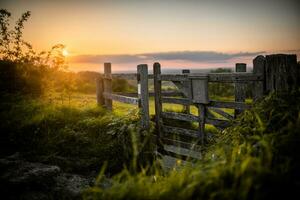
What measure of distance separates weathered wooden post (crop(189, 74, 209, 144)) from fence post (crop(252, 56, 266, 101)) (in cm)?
115

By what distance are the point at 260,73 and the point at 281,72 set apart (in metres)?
0.44

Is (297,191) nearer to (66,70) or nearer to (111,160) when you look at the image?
(111,160)

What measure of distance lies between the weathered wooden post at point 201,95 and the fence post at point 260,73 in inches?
45.4

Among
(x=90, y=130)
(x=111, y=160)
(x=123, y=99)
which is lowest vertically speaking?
(x=111, y=160)

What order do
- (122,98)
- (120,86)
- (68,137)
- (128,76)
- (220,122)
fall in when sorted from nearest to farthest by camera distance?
(220,122)
(68,137)
(128,76)
(122,98)
(120,86)

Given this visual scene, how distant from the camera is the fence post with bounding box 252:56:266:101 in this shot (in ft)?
18.7

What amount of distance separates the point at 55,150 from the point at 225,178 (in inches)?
218

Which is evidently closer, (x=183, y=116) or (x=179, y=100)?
(x=183, y=116)

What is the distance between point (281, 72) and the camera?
212 inches

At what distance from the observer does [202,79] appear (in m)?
6.76

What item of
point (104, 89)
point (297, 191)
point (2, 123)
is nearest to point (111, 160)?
point (2, 123)

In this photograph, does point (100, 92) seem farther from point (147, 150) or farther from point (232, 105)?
point (232, 105)

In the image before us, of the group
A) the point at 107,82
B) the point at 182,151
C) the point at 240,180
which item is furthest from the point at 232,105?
the point at 107,82

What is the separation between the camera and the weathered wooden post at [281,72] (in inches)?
207
